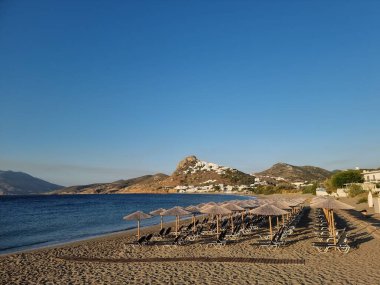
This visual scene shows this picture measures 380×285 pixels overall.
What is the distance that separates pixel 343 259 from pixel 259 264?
2.83 metres

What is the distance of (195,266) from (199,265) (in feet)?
0.61

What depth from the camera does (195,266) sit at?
10.3 metres

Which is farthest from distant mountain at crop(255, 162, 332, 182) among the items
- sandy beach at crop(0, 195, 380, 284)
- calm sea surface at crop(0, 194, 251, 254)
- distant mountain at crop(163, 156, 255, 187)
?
sandy beach at crop(0, 195, 380, 284)

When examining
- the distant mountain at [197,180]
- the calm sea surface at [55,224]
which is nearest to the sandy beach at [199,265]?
the calm sea surface at [55,224]

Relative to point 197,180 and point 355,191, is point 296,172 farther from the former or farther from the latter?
point 355,191

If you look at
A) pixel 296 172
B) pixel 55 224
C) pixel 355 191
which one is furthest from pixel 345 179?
pixel 296 172

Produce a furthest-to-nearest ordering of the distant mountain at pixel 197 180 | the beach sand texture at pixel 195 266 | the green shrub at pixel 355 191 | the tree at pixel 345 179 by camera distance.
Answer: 1. the distant mountain at pixel 197 180
2. the tree at pixel 345 179
3. the green shrub at pixel 355 191
4. the beach sand texture at pixel 195 266

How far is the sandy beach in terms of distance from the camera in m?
8.84

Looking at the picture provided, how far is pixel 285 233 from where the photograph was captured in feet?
48.4

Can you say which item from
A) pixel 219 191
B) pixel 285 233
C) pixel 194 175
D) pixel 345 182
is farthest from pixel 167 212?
pixel 194 175

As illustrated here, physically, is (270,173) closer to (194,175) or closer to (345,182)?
(194,175)

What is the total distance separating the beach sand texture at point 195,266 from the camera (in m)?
8.79

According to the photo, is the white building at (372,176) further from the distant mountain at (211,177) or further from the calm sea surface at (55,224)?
the distant mountain at (211,177)

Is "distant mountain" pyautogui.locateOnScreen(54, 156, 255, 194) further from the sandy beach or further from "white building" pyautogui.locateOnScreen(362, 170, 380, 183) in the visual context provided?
the sandy beach
